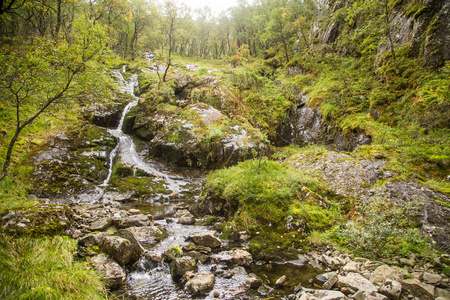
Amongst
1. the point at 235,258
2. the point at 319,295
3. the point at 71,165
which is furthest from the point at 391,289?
the point at 71,165

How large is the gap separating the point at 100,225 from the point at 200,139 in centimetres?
970

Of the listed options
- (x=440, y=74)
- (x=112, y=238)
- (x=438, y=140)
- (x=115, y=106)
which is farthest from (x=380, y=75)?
(x=115, y=106)

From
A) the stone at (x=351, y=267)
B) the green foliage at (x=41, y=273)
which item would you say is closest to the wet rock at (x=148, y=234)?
the green foliage at (x=41, y=273)

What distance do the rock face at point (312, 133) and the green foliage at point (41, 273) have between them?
46.0ft

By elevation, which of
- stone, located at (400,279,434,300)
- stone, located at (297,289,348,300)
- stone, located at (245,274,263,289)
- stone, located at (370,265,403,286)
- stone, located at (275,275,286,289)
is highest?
stone, located at (400,279,434,300)

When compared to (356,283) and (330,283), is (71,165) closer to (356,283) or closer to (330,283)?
(330,283)

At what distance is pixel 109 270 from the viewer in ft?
15.3

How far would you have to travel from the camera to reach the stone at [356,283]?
4.02 metres

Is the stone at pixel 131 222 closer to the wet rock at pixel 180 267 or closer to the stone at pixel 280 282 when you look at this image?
the wet rock at pixel 180 267

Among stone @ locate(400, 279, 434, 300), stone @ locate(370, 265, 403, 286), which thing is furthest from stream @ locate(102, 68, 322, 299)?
stone @ locate(400, 279, 434, 300)

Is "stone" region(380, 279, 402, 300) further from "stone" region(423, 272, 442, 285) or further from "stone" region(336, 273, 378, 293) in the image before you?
"stone" region(423, 272, 442, 285)

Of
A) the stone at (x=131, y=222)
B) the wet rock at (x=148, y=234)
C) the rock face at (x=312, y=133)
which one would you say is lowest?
the stone at (x=131, y=222)

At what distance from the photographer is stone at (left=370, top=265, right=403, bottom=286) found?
417 centimetres

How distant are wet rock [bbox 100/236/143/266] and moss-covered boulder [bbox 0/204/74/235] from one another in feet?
3.46
